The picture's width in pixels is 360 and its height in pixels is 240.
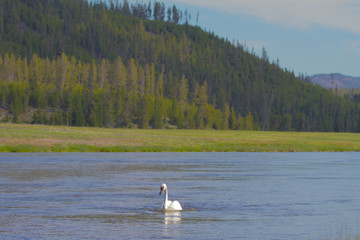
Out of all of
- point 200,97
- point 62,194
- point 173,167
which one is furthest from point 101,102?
point 62,194

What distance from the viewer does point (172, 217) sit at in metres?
21.0

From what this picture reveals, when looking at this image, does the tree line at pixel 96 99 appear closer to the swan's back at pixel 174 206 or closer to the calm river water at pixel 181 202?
the calm river water at pixel 181 202

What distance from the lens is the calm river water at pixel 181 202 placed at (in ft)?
58.4

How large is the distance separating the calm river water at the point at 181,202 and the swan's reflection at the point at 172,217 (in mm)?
35

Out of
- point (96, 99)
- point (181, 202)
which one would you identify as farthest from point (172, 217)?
point (96, 99)

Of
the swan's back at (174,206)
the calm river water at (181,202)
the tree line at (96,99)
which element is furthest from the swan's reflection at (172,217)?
the tree line at (96,99)

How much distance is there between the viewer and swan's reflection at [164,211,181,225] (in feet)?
65.4

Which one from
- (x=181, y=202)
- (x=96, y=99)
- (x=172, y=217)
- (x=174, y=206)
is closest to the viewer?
(x=172, y=217)

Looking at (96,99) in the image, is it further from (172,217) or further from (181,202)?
(172,217)

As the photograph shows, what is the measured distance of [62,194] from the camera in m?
26.6

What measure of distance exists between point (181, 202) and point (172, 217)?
3999 millimetres

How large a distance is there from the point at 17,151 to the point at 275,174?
97.9 ft

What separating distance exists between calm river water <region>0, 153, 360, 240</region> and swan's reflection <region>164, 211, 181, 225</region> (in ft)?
0.12

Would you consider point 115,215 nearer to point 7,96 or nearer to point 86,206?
point 86,206
